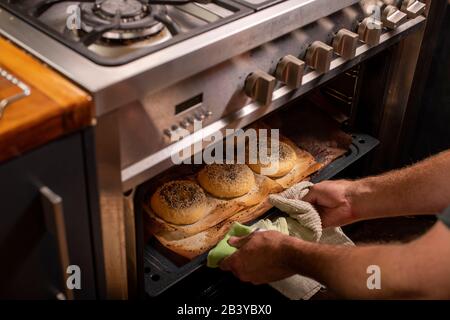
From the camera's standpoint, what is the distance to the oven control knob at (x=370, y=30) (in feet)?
4.41

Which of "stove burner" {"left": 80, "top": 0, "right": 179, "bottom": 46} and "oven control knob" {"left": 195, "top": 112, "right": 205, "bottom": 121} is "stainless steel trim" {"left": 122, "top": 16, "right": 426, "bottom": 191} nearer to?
"oven control knob" {"left": 195, "top": 112, "right": 205, "bottom": 121}

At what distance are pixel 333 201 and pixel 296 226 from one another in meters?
0.11

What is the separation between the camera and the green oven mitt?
128 centimetres

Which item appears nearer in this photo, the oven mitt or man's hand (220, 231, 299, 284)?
man's hand (220, 231, 299, 284)

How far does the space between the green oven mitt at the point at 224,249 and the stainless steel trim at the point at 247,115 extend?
0.25 metres

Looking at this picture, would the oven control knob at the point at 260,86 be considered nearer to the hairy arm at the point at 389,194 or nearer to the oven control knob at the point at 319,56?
the oven control knob at the point at 319,56

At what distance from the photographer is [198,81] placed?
3.43 ft

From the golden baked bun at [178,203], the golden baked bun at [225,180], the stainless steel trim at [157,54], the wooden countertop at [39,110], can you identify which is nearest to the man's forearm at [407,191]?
the golden baked bun at [225,180]

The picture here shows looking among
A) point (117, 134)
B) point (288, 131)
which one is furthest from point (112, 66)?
point (288, 131)

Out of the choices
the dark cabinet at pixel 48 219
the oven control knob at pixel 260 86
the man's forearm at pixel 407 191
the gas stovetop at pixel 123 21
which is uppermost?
the gas stovetop at pixel 123 21

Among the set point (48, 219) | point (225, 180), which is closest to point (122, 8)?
point (48, 219)

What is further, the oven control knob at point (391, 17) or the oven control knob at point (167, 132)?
the oven control knob at point (391, 17)

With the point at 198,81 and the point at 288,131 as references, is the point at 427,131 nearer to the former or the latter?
the point at 288,131

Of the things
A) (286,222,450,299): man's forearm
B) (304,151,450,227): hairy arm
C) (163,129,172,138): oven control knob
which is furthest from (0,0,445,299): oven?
(286,222,450,299): man's forearm
